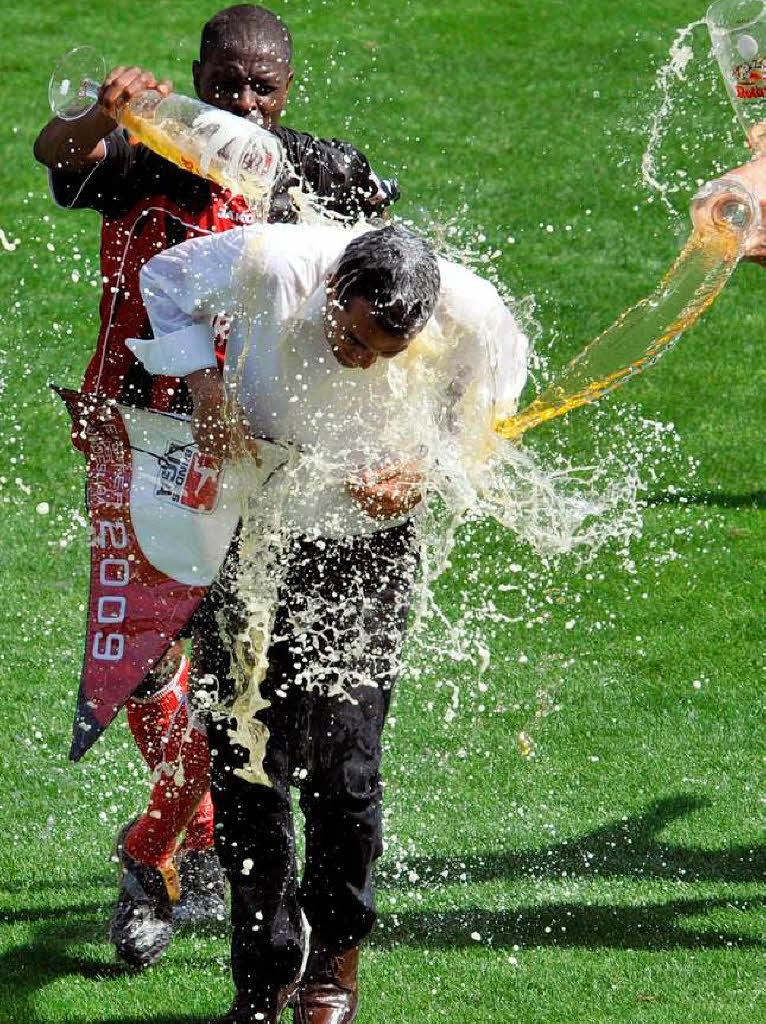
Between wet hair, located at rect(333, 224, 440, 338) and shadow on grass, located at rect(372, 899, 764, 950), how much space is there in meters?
1.73

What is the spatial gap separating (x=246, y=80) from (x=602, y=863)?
7.47 ft

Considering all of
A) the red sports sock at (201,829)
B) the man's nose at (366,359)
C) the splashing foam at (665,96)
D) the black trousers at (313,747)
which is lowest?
the red sports sock at (201,829)

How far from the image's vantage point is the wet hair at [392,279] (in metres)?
3.23

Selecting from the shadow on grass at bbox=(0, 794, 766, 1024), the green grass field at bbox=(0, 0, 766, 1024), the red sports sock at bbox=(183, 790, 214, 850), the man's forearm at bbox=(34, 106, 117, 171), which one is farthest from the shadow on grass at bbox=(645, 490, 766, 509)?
the man's forearm at bbox=(34, 106, 117, 171)

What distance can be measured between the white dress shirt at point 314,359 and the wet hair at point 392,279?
0.34 feet

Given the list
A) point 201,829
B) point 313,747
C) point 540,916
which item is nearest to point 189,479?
point 313,747

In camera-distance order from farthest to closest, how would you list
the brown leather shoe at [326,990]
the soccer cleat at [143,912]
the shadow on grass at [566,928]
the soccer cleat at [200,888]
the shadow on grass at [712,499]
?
the shadow on grass at [712,499], the soccer cleat at [200,888], the shadow on grass at [566,928], the soccer cleat at [143,912], the brown leather shoe at [326,990]

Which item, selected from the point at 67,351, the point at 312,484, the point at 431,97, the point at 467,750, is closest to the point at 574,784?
the point at 467,750

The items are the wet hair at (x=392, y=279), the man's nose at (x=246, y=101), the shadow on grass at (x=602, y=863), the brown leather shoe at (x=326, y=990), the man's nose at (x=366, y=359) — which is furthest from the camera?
the shadow on grass at (x=602, y=863)

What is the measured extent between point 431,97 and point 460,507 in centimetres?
823

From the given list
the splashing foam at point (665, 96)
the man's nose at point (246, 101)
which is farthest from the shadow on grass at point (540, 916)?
the splashing foam at point (665, 96)

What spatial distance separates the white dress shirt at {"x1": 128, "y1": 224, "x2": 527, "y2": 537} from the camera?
→ 3408 mm

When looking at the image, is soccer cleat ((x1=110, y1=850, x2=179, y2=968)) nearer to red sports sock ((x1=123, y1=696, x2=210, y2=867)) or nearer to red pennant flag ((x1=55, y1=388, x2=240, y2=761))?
red sports sock ((x1=123, y1=696, x2=210, y2=867))

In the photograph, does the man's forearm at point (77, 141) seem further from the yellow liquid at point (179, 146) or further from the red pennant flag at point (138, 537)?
the red pennant flag at point (138, 537)
